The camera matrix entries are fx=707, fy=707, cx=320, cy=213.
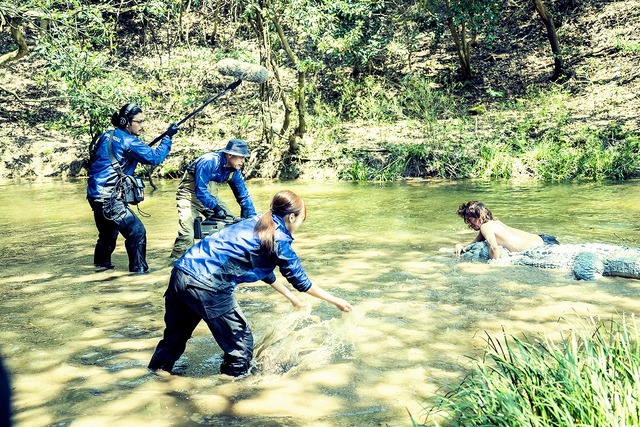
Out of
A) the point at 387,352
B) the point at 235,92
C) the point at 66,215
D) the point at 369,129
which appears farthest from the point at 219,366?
the point at 235,92

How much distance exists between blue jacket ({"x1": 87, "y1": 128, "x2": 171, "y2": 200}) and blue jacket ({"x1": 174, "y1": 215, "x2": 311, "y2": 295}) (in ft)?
9.72

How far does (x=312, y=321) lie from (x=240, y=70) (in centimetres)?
346

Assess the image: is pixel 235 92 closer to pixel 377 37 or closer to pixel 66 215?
pixel 377 37

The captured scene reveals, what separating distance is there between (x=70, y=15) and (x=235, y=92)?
954 centimetres

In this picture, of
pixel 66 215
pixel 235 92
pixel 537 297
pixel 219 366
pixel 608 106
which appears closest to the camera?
pixel 219 366

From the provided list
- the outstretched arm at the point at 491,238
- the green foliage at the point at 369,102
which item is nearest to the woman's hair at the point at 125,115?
the outstretched arm at the point at 491,238

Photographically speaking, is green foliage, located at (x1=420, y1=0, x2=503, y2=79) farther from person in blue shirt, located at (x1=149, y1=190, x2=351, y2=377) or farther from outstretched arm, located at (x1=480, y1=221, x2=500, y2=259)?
person in blue shirt, located at (x1=149, y1=190, x2=351, y2=377)

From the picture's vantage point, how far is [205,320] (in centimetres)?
445

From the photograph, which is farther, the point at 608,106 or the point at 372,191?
the point at 608,106

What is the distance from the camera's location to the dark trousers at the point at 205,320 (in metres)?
4.42

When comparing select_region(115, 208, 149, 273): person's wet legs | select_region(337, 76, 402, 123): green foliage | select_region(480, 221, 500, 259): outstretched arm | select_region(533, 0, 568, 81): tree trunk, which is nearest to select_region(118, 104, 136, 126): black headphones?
select_region(115, 208, 149, 273): person's wet legs

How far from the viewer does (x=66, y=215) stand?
12.3 metres

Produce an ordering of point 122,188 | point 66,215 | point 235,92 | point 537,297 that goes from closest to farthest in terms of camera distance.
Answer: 1. point 537,297
2. point 122,188
3. point 66,215
4. point 235,92

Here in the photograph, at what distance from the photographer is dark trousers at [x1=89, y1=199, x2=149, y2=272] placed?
24.4ft
